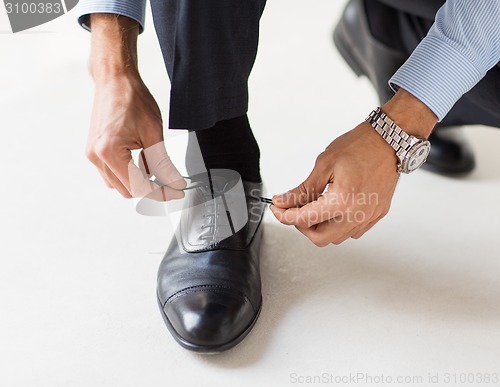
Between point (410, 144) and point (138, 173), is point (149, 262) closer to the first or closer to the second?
point (138, 173)

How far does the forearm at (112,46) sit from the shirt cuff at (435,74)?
12.6 inches

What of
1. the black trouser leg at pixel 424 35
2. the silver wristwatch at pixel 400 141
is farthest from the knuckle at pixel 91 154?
the black trouser leg at pixel 424 35

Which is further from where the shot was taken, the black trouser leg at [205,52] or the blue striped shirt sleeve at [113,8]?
the blue striped shirt sleeve at [113,8]

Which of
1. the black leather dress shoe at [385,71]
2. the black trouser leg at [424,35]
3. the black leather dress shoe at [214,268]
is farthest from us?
the black leather dress shoe at [385,71]

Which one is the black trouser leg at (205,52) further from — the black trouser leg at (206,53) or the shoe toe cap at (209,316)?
the shoe toe cap at (209,316)

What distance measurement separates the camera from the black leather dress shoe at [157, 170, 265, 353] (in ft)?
2.62

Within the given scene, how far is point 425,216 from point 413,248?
0.27ft

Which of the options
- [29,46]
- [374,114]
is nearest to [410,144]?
[374,114]

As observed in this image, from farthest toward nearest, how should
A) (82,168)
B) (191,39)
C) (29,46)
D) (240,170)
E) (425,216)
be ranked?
(29,46) < (82,168) < (425,216) < (240,170) < (191,39)

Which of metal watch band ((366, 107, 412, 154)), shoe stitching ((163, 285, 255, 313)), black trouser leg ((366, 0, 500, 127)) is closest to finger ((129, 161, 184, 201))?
shoe stitching ((163, 285, 255, 313))

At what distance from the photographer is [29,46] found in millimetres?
1591

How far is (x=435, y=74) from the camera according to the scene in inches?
30.0

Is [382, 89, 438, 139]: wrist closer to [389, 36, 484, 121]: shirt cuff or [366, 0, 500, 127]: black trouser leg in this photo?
[389, 36, 484, 121]: shirt cuff

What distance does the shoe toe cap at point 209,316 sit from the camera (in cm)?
79
